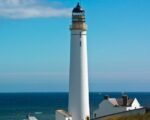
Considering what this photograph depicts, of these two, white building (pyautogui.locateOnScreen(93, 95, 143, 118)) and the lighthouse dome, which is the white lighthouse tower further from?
white building (pyautogui.locateOnScreen(93, 95, 143, 118))

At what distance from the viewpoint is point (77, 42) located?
3497 cm

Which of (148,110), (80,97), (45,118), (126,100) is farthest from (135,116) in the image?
(45,118)

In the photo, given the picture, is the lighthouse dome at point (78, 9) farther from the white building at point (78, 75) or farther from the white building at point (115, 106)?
the white building at point (115, 106)

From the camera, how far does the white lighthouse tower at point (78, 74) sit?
1378 inches

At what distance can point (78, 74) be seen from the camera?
115 feet

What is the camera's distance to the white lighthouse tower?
3500 cm

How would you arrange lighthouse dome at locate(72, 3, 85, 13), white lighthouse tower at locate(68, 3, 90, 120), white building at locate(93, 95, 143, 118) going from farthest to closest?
white building at locate(93, 95, 143, 118) < lighthouse dome at locate(72, 3, 85, 13) < white lighthouse tower at locate(68, 3, 90, 120)

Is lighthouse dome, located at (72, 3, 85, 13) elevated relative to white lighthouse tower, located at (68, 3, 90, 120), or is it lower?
elevated

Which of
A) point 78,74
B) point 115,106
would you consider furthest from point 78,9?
point 115,106

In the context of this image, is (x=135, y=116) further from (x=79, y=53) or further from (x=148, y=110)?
(x=79, y=53)

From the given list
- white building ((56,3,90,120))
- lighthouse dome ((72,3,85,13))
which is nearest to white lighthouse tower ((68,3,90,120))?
white building ((56,3,90,120))

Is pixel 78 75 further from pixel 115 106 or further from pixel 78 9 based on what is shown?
pixel 115 106

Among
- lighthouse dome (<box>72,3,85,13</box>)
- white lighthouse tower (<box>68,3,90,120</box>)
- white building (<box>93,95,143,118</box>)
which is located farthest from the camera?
white building (<box>93,95,143,118</box>)

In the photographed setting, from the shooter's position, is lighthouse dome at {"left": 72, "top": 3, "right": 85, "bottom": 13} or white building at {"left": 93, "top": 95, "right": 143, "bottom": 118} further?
white building at {"left": 93, "top": 95, "right": 143, "bottom": 118}
